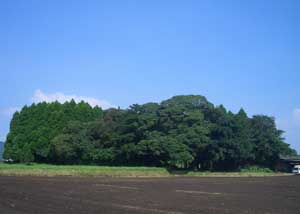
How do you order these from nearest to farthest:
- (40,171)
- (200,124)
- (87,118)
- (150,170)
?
(40,171) → (150,170) → (200,124) → (87,118)

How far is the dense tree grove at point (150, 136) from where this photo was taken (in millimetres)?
67750

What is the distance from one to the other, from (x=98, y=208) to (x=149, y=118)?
49986mm

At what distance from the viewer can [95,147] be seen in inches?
2889

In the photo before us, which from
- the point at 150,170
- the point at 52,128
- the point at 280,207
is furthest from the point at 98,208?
the point at 52,128

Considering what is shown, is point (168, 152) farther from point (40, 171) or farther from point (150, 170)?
point (40, 171)

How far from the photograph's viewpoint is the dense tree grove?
67750 mm

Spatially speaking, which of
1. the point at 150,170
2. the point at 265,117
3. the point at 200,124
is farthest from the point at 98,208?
the point at 265,117

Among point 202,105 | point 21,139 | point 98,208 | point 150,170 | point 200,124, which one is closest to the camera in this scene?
point 98,208

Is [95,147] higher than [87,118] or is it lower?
lower

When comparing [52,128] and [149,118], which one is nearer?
[149,118]

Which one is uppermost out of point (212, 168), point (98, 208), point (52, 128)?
point (52, 128)

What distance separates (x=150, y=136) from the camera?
67125 millimetres

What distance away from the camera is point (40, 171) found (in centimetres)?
5444

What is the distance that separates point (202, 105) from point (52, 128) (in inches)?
1065
